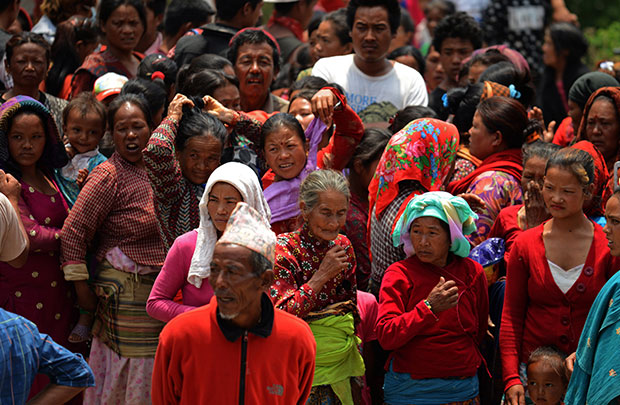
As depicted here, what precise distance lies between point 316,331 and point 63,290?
6.12ft

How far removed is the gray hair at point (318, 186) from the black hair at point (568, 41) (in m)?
4.89

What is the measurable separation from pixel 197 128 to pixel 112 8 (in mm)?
3127

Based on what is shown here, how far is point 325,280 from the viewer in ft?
14.6

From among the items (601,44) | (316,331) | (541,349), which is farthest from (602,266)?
(601,44)

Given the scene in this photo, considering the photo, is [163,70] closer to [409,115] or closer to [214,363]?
[409,115]

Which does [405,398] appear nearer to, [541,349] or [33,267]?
[541,349]

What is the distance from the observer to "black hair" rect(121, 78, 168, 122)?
20.1ft

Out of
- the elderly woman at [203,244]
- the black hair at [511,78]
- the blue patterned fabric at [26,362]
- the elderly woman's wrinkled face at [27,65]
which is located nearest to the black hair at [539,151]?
the black hair at [511,78]

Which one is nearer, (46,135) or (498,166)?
(46,135)

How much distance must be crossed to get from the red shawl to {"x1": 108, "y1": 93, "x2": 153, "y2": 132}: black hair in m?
2.15

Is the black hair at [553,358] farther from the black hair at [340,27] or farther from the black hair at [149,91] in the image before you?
the black hair at [340,27]

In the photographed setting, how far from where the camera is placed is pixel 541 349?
464cm

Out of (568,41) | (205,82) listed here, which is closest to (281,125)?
(205,82)

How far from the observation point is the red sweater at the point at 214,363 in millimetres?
3408
